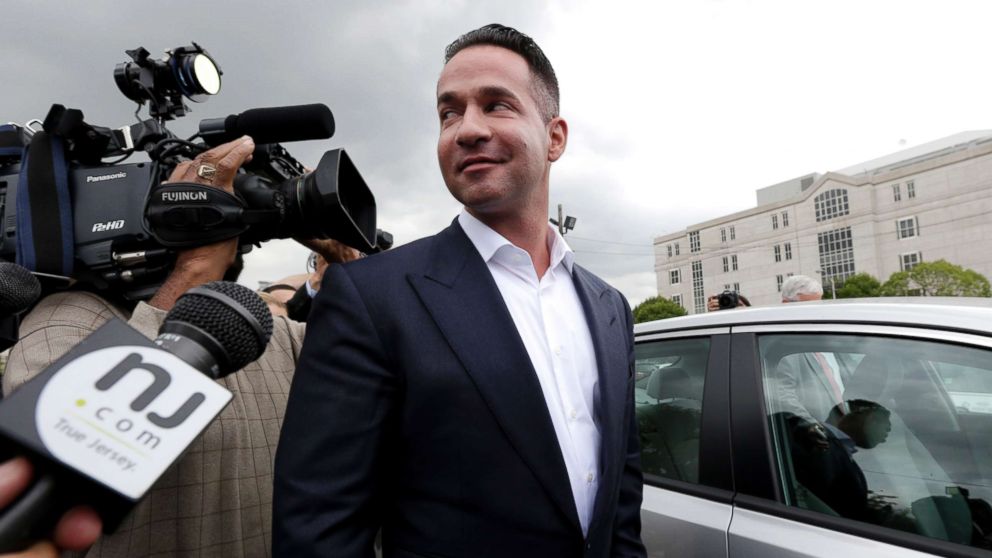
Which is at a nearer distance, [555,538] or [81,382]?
[81,382]

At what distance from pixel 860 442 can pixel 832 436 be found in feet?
0.24

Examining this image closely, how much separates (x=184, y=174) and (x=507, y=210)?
0.76 meters

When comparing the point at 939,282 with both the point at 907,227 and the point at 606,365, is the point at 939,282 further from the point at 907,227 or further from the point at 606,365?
the point at 606,365

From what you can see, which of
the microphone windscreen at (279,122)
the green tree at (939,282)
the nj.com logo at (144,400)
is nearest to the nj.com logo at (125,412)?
the nj.com logo at (144,400)

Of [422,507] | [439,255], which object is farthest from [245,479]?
Result: [439,255]

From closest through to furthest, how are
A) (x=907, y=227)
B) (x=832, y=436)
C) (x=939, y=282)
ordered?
(x=832, y=436)
(x=939, y=282)
(x=907, y=227)

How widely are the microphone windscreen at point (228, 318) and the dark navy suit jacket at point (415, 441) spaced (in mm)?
360

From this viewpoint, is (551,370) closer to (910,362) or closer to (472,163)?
(472,163)

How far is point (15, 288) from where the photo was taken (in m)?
1.08

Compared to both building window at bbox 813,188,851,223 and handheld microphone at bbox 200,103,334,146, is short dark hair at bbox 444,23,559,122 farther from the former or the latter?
building window at bbox 813,188,851,223

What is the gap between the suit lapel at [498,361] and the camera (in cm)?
118

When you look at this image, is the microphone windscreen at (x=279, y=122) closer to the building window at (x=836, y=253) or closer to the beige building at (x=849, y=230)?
the beige building at (x=849, y=230)

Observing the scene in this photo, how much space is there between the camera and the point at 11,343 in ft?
4.09

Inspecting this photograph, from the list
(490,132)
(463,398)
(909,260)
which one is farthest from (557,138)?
(909,260)
